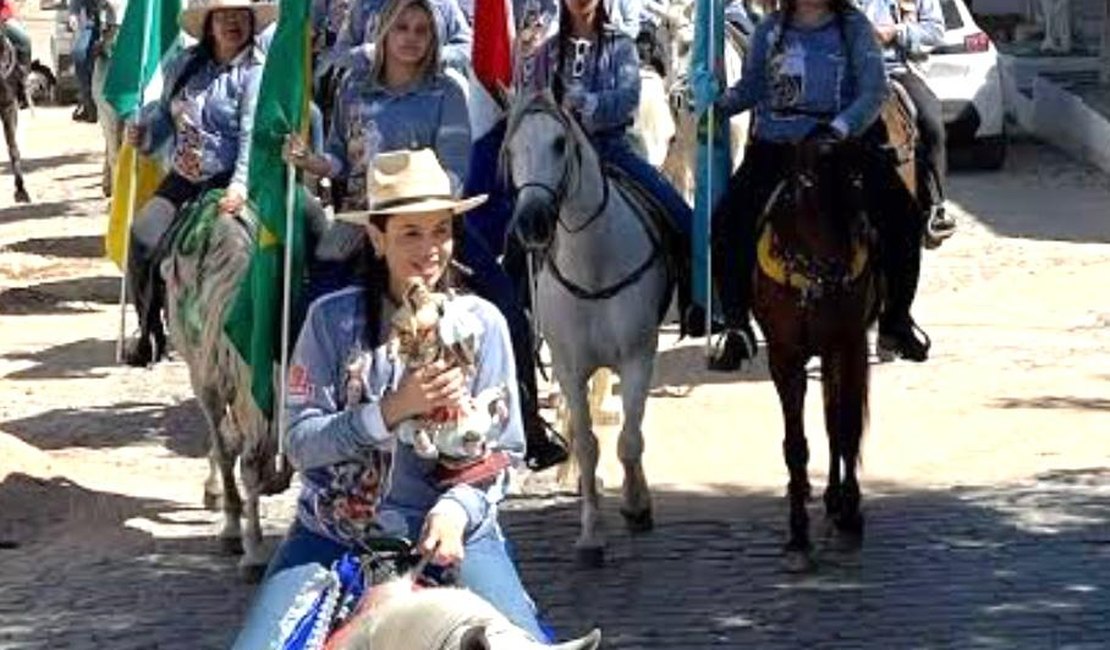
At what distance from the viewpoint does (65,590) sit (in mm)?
11555

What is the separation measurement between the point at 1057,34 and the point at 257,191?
23.4 metres

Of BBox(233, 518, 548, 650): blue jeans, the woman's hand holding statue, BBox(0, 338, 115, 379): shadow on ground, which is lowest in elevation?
Answer: BBox(0, 338, 115, 379): shadow on ground

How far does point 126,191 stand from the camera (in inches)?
521

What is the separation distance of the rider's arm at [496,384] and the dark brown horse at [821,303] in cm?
480

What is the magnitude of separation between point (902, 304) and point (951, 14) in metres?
14.7

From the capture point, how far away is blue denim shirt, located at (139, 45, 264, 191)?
1181cm

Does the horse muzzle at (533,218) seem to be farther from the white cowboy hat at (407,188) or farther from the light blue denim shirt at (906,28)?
the light blue denim shirt at (906,28)

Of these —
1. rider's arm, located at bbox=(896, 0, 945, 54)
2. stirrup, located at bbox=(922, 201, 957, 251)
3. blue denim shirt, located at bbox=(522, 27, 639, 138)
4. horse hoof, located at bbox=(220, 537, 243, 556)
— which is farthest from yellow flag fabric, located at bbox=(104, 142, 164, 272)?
stirrup, located at bbox=(922, 201, 957, 251)

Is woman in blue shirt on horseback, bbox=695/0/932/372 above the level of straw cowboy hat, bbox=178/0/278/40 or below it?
below

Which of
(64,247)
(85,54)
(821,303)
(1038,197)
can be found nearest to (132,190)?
(821,303)

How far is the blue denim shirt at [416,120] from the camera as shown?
10.5 m

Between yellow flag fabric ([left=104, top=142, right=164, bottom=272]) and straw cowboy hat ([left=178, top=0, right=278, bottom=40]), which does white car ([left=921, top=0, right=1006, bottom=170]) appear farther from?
straw cowboy hat ([left=178, top=0, right=278, bottom=40])

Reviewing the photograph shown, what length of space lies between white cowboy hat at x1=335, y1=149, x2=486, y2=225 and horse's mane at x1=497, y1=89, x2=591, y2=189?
14.7 feet

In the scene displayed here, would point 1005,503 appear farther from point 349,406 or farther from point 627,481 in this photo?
point 349,406
